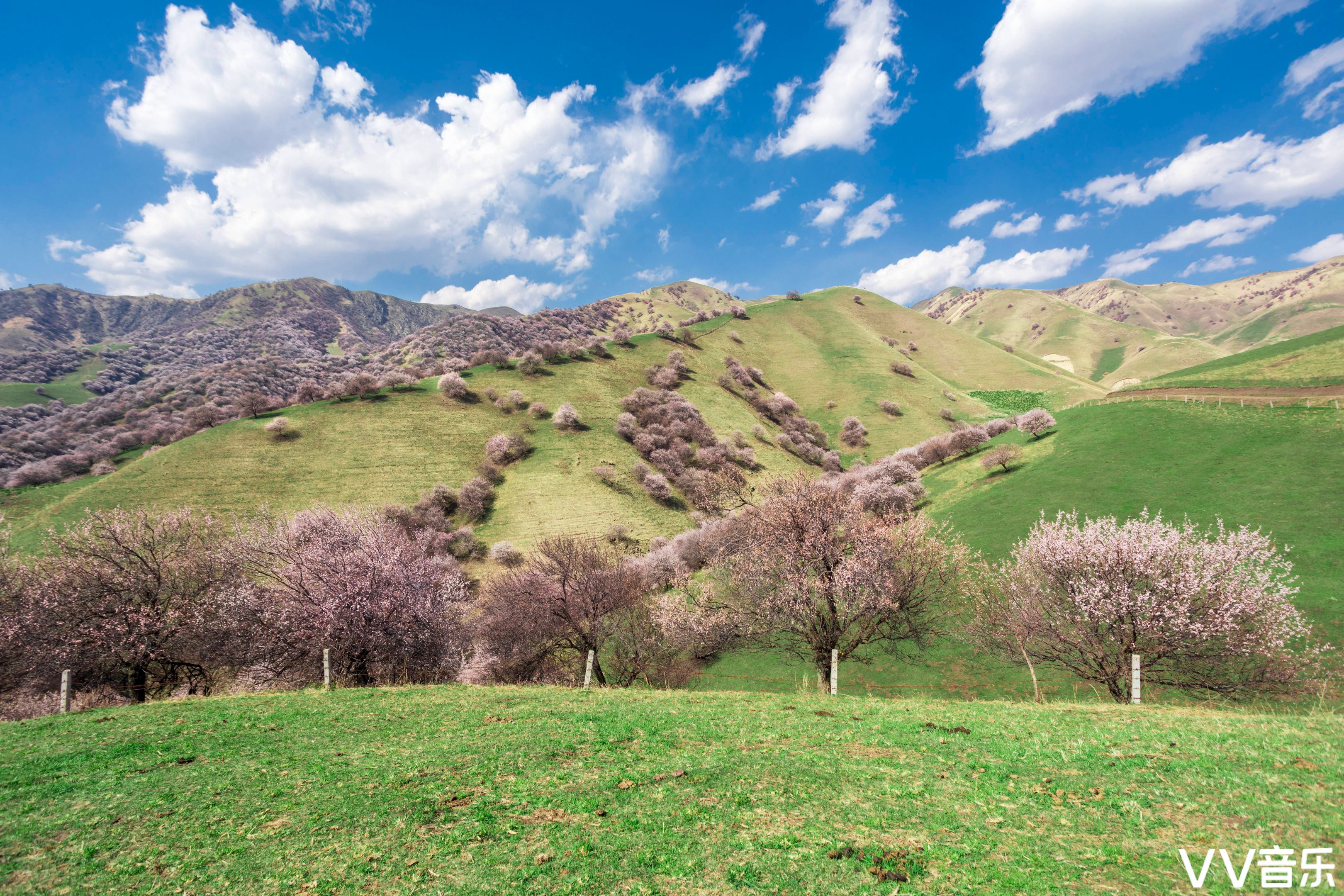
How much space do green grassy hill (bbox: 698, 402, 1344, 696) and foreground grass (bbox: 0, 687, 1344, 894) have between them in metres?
19.2

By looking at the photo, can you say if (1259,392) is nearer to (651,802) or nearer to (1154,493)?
(1154,493)

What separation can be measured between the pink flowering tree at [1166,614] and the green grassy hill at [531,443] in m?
44.1

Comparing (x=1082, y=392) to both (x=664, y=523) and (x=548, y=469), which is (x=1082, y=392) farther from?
(x=548, y=469)

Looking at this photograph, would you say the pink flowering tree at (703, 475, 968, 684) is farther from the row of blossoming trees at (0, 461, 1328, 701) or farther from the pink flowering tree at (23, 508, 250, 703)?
the pink flowering tree at (23, 508, 250, 703)

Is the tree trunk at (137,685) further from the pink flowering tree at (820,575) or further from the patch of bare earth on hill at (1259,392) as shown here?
the patch of bare earth on hill at (1259,392)

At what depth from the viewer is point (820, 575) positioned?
74.1 ft

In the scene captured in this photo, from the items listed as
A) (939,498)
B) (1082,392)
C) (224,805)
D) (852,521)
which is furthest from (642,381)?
(1082,392)

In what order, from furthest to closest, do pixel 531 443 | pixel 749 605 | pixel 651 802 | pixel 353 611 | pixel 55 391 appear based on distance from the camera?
pixel 55 391 < pixel 531 443 < pixel 749 605 < pixel 353 611 < pixel 651 802

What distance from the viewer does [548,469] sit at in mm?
67125

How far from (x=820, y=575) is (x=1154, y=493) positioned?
3455 cm

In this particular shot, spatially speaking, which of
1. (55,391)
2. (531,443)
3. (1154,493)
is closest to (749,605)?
(1154,493)

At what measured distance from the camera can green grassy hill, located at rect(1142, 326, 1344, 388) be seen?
43.7 meters

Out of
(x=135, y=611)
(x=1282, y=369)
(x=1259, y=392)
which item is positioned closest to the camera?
(x=135, y=611)

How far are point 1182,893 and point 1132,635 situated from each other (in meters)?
19.4
